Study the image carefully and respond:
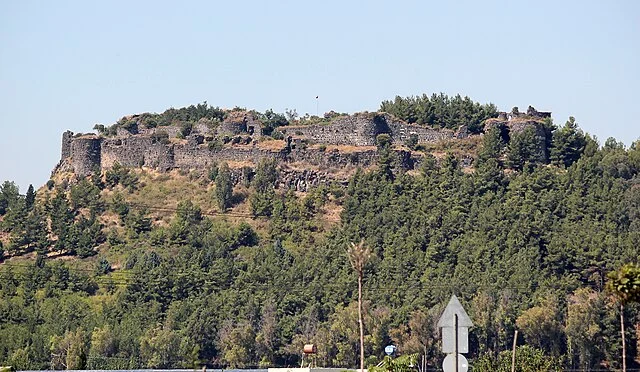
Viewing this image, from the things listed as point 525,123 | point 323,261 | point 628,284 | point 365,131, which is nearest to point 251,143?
point 365,131

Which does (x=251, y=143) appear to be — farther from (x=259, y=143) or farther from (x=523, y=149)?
(x=523, y=149)

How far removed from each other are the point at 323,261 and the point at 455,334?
280 feet

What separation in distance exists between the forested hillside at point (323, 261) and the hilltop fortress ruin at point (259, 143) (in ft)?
4.77

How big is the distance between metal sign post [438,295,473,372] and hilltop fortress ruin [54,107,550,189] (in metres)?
91.5

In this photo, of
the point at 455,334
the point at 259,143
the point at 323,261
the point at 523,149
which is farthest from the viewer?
the point at 259,143

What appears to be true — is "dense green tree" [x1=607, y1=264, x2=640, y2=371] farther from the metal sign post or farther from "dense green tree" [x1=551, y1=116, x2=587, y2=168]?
"dense green tree" [x1=551, y1=116, x2=587, y2=168]

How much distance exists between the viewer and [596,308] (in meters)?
106

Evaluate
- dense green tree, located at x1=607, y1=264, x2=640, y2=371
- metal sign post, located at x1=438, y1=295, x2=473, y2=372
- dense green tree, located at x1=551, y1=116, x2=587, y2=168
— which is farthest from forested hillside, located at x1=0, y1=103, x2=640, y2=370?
metal sign post, located at x1=438, y1=295, x2=473, y2=372

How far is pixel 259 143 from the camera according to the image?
13025 centimetres

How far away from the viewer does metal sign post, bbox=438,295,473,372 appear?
33281mm

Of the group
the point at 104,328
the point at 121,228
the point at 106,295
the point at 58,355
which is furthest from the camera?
the point at 121,228

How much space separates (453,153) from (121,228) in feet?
81.7

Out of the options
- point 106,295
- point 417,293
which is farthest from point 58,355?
point 417,293

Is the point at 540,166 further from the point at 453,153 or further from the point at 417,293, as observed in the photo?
the point at 417,293
